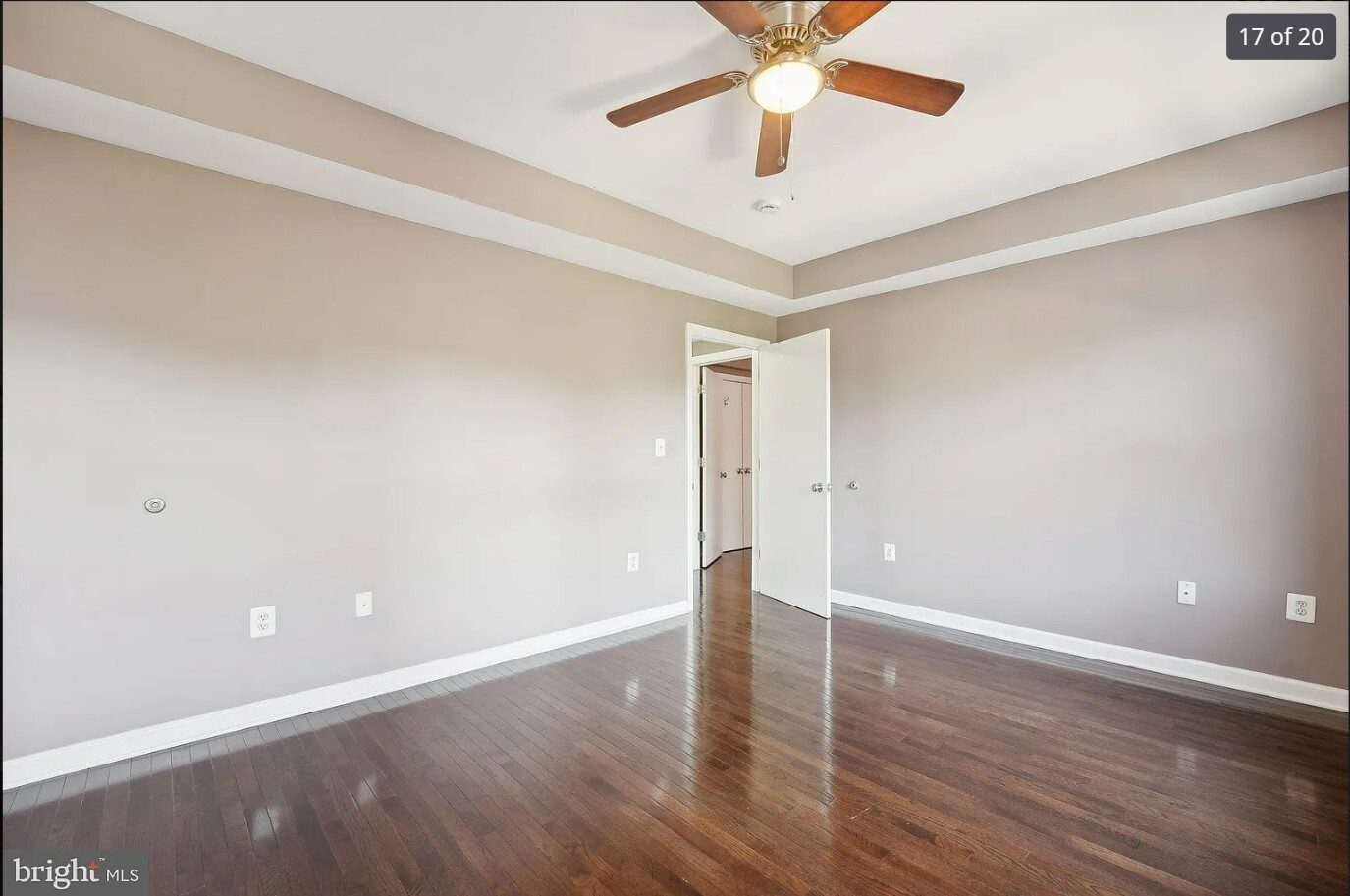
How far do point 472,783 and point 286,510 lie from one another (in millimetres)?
1427

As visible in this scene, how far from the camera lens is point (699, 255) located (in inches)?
150

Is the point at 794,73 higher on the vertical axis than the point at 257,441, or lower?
higher

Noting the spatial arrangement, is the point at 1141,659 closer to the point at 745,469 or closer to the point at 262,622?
the point at 745,469

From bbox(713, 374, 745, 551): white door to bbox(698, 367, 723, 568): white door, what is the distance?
0.09 meters

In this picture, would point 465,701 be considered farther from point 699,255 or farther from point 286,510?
point 699,255

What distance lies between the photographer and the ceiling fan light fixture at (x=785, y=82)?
201 centimetres

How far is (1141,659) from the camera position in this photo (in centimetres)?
326

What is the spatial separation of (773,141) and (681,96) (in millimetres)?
→ 414

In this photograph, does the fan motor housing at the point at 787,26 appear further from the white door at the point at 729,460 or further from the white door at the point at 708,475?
the white door at the point at 729,460

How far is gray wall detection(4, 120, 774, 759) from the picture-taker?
224cm

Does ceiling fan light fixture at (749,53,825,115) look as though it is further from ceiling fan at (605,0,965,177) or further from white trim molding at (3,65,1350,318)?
white trim molding at (3,65,1350,318)

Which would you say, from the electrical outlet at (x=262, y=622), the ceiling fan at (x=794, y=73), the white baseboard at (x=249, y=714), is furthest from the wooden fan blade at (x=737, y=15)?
the white baseboard at (x=249, y=714)

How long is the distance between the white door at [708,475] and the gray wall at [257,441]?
214 centimetres

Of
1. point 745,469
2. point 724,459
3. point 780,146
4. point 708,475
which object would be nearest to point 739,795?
point 780,146
